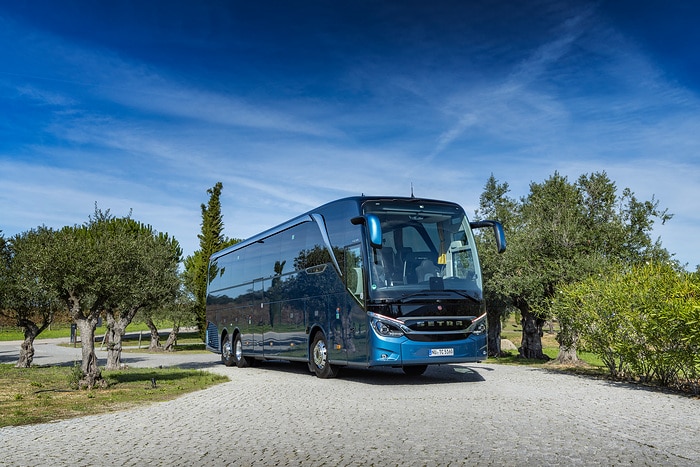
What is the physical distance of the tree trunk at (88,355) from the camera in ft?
51.0

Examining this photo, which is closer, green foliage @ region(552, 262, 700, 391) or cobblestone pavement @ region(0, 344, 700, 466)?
cobblestone pavement @ region(0, 344, 700, 466)

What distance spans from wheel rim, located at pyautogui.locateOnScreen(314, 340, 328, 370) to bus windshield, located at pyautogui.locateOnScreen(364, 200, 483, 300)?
3.39 meters

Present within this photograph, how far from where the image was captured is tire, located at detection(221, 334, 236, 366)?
81.8ft

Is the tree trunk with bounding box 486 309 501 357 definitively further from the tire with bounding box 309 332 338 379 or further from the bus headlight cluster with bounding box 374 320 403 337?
the bus headlight cluster with bounding box 374 320 403 337

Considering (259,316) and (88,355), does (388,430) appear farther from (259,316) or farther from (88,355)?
(259,316)

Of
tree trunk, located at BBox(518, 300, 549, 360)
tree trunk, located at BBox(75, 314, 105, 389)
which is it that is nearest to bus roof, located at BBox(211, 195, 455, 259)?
tree trunk, located at BBox(75, 314, 105, 389)

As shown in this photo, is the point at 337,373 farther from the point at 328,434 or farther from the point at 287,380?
the point at 328,434

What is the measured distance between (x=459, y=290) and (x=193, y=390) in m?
6.50

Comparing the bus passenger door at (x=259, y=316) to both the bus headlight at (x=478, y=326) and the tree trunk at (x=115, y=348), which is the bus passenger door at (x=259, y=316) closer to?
the tree trunk at (x=115, y=348)

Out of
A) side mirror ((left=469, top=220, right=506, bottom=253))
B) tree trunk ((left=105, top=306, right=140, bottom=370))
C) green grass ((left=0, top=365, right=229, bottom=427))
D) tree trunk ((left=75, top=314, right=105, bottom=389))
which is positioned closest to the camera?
green grass ((left=0, top=365, right=229, bottom=427))

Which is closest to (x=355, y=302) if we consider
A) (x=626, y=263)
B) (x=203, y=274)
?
(x=626, y=263)

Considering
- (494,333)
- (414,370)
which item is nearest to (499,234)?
(414,370)

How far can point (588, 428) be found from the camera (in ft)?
29.7

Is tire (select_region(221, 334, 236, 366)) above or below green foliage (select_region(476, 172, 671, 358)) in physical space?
below
